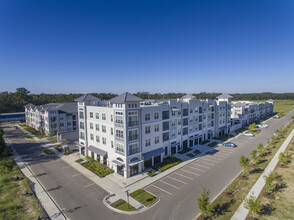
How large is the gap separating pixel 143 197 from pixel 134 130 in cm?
1023

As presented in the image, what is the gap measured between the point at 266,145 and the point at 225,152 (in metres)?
13.8

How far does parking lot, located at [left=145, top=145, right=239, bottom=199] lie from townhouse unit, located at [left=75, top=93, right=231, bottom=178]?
495 cm

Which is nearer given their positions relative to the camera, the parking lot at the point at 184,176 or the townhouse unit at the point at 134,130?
the parking lot at the point at 184,176

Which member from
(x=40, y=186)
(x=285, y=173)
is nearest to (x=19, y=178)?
(x=40, y=186)

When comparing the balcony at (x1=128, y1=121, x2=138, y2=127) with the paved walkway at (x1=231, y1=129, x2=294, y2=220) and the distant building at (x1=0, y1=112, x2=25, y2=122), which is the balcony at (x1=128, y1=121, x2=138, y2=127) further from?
the distant building at (x1=0, y1=112, x2=25, y2=122)

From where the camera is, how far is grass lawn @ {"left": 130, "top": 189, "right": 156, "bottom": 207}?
20.6 metres

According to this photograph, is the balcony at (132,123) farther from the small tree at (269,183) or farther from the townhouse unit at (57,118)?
the townhouse unit at (57,118)

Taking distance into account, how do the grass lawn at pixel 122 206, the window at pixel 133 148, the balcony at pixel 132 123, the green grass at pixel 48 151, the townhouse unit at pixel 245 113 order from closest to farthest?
the grass lawn at pixel 122 206, the balcony at pixel 132 123, the window at pixel 133 148, the green grass at pixel 48 151, the townhouse unit at pixel 245 113

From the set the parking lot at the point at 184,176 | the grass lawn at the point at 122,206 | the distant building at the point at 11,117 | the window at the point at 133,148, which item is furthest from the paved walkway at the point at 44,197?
the distant building at the point at 11,117

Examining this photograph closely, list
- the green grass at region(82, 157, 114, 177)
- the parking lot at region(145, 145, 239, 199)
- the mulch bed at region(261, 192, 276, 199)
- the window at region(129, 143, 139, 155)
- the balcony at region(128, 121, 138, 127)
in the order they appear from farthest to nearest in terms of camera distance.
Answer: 1. the green grass at region(82, 157, 114, 177)
2. the window at region(129, 143, 139, 155)
3. the balcony at region(128, 121, 138, 127)
4. the parking lot at region(145, 145, 239, 199)
5. the mulch bed at region(261, 192, 276, 199)

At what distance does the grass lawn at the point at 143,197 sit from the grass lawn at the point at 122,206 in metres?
1.60

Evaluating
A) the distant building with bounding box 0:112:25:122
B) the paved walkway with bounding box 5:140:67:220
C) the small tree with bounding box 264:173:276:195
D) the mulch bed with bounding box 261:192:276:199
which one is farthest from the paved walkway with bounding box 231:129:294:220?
the distant building with bounding box 0:112:25:122

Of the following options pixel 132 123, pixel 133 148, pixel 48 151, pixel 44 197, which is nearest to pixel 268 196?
pixel 133 148

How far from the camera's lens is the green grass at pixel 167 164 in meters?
29.4
